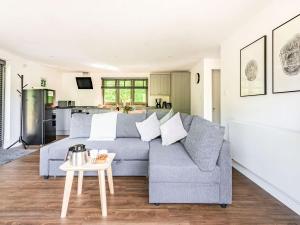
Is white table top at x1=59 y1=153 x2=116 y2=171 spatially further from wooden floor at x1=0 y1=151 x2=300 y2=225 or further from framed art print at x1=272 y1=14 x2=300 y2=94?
framed art print at x1=272 y1=14 x2=300 y2=94

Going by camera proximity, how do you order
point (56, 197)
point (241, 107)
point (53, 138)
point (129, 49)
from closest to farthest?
point (56, 197) → point (241, 107) → point (129, 49) → point (53, 138)

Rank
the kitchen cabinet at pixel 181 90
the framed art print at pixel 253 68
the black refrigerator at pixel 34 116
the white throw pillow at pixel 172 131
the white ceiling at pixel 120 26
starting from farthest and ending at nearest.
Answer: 1. the kitchen cabinet at pixel 181 90
2. the black refrigerator at pixel 34 116
3. the white throw pillow at pixel 172 131
4. the framed art print at pixel 253 68
5. the white ceiling at pixel 120 26

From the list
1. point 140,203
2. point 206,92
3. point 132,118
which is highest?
point 206,92

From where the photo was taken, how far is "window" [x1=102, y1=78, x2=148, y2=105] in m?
8.52

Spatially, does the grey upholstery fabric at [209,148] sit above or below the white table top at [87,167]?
above

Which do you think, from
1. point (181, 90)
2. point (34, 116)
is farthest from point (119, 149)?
point (181, 90)

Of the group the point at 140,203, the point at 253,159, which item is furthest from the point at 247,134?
the point at 140,203

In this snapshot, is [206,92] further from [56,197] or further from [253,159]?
[56,197]

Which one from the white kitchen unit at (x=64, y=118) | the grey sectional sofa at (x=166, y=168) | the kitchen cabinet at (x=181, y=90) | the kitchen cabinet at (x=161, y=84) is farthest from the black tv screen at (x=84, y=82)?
the grey sectional sofa at (x=166, y=168)

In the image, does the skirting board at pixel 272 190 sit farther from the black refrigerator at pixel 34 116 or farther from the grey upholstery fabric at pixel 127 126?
the black refrigerator at pixel 34 116

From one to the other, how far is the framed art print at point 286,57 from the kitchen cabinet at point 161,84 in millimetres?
5551

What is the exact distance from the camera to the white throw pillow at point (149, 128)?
11.7 feet

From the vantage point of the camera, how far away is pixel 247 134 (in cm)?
308

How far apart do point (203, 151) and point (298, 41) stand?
1423 millimetres
